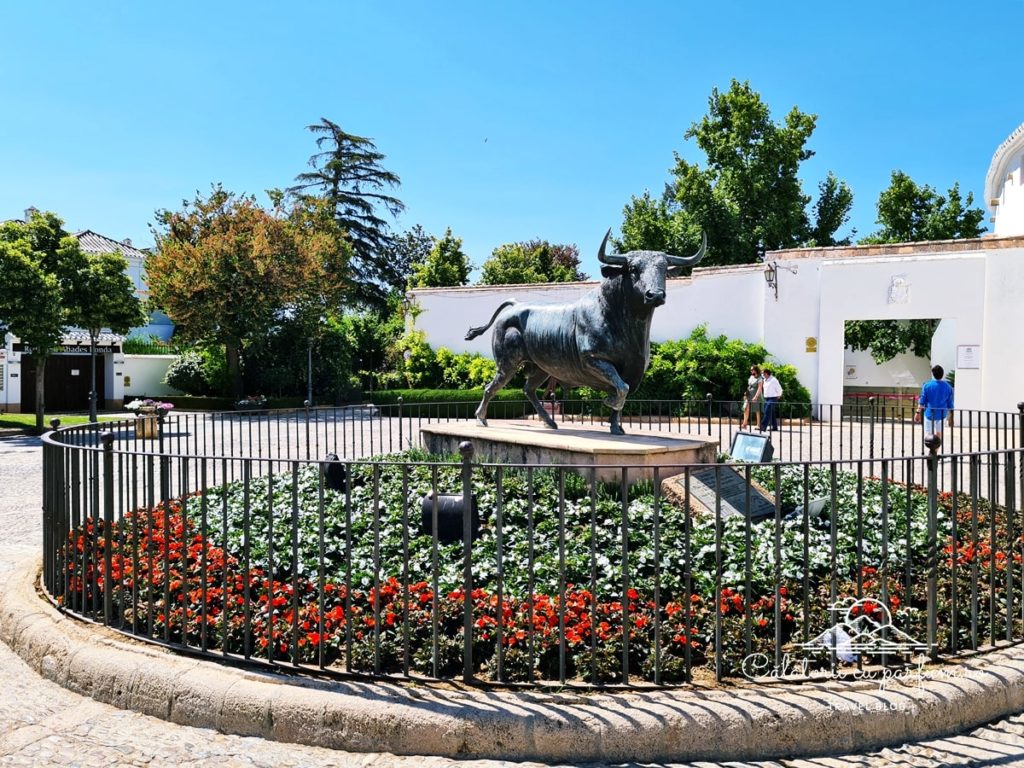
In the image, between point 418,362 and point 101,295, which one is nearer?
point 101,295

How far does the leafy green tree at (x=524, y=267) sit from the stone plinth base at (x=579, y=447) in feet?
102

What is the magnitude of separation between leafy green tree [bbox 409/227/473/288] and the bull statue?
102ft

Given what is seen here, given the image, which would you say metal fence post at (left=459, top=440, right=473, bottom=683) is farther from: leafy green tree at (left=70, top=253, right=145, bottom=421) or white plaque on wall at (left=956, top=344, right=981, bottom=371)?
leafy green tree at (left=70, top=253, right=145, bottom=421)

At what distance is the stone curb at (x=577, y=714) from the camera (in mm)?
3516

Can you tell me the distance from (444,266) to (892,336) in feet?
68.8

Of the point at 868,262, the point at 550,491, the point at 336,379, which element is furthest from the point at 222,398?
the point at 550,491

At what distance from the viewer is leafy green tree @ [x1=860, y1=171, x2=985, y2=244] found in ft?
106

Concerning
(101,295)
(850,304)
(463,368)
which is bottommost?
(463,368)

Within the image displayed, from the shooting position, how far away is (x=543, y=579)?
16.4 ft

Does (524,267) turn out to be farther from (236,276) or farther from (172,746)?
(172,746)

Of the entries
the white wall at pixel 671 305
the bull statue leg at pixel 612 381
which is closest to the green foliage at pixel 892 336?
the white wall at pixel 671 305

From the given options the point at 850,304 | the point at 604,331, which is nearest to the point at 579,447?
the point at 604,331

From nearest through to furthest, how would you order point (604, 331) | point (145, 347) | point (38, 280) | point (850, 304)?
1. point (604, 331)
2. point (38, 280)
3. point (850, 304)
4. point (145, 347)
